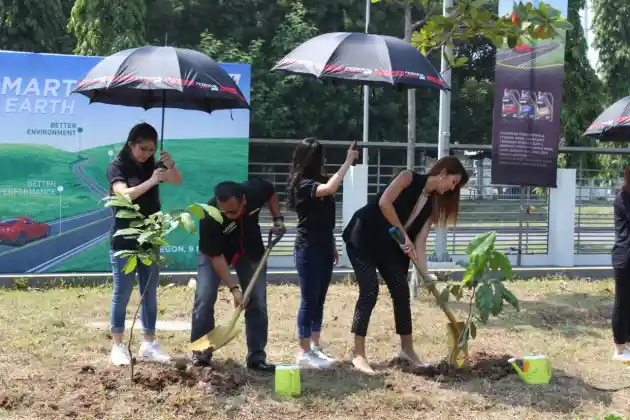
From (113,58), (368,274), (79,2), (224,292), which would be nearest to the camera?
(368,274)

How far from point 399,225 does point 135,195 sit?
5.53 ft

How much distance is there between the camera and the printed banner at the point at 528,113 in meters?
9.37

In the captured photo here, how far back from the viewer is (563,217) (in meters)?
10.6

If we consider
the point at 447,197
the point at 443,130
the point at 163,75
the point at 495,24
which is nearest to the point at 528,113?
the point at 443,130

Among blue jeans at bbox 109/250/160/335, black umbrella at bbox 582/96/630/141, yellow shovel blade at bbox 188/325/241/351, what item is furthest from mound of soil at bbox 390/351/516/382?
black umbrella at bbox 582/96/630/141

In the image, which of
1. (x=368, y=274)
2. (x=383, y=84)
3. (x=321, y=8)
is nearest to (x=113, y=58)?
(x=383, y=84)

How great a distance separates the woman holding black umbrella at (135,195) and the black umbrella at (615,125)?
13.6 ft

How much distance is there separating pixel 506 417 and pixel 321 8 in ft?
86.8

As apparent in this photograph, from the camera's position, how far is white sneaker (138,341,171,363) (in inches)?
211

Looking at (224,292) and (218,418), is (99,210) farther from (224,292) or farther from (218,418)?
(218,418)

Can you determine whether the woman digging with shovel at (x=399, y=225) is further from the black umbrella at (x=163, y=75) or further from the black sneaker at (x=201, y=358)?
the black umbrella at (x=163, y=75)

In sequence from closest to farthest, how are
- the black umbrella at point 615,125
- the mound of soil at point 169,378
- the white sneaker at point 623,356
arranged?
the mound of soil at point 169,378, the white sneaker at point 623,356, the black umbrella at point 615,125

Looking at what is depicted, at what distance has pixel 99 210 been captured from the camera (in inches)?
348

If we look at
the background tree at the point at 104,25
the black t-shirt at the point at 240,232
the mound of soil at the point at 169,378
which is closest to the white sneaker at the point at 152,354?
the mound of soil at the point at 169,378
